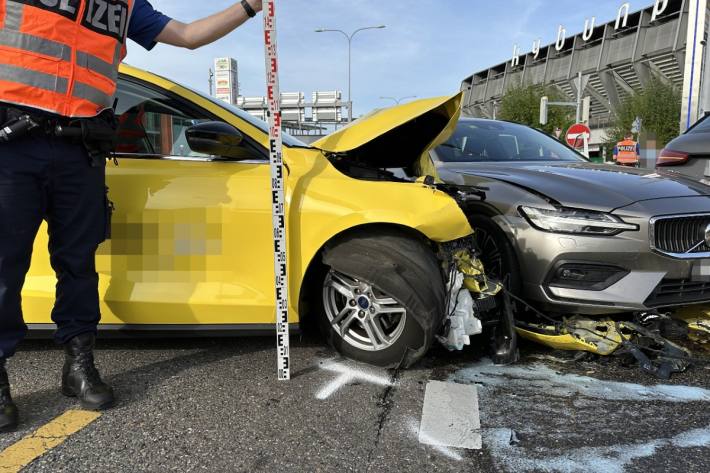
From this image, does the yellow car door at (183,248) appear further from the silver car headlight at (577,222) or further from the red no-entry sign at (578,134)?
the red no-entry sign at (578,134)

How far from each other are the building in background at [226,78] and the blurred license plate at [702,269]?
125 feet

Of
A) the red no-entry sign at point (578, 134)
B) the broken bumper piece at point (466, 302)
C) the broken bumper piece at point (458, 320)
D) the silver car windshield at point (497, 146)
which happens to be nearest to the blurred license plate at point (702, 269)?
the broken bumper piece at point (466, 302)

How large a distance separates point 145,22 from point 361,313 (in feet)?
6.13

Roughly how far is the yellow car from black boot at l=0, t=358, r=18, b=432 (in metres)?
0.56

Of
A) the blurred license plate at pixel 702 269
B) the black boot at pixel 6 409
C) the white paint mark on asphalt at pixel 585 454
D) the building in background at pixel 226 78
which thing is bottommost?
the white paint mark on asphalt at pixel 585 454

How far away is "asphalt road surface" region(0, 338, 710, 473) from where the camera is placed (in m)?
2.00

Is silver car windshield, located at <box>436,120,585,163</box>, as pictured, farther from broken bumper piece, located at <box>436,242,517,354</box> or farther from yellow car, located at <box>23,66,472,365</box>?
yellow car, located at <box>23,66,472,365</box>

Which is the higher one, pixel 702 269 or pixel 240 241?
pixel 240 241

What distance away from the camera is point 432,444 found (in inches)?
83.4

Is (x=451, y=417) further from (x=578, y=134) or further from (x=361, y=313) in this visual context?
(x=578, y=134)

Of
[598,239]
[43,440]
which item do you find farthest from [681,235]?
[43,440]

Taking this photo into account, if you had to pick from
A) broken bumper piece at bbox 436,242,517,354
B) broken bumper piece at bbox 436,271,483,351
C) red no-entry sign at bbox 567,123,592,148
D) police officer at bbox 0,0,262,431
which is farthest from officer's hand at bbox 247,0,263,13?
red no-entry sign at bbox 567,123,592,148

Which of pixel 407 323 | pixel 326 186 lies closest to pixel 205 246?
pixel 326 186

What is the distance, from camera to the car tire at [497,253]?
3.26 m
